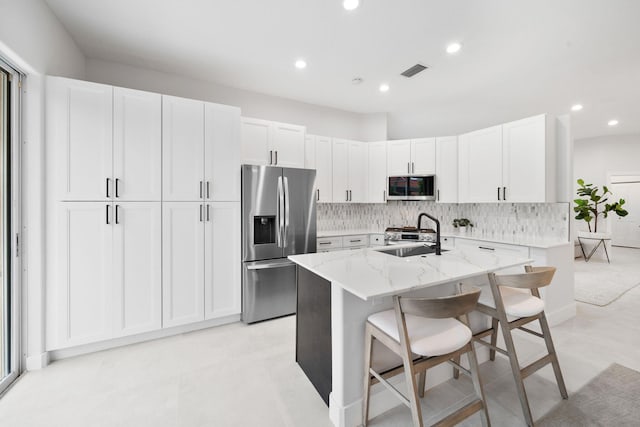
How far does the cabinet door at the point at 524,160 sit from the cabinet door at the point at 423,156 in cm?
97

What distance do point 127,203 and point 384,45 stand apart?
9.52ft

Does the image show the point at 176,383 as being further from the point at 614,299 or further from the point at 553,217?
the point at 614,299

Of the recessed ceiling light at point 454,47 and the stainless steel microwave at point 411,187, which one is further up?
the recessed ceiling light at point 454,47

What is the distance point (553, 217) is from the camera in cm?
347

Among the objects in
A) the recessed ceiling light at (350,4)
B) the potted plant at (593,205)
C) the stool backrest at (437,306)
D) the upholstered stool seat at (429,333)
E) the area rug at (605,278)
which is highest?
the recessed ceiling light at (350,4)

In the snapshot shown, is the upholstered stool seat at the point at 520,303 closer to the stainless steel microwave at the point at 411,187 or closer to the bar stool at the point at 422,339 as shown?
the bar stool at the point at 422,339

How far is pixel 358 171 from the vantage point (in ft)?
15.0

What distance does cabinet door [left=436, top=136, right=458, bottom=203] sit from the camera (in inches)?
166

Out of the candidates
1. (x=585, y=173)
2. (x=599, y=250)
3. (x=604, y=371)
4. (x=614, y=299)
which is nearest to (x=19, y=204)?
(x=604, y=371)

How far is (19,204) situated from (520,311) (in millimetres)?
3651

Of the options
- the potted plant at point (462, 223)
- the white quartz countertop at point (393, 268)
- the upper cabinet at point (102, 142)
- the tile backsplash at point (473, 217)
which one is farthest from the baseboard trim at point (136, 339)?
the potted plant at point (462, 223)

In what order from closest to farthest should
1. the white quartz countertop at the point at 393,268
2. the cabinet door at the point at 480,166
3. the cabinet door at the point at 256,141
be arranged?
the white quartz countertop at the point at 393,268 < the cabinet door at the point at 256,141 < the cabinet door at the point at 480,166

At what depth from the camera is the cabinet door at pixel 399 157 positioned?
4449mm

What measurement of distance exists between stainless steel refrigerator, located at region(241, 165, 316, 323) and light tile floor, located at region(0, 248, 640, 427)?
0.43 meters
